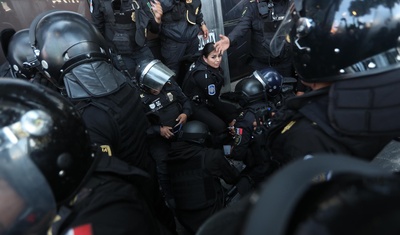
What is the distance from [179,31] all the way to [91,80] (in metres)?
3.02

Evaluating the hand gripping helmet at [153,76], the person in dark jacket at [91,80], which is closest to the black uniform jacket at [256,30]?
the hand gripping helmet at [153,76]

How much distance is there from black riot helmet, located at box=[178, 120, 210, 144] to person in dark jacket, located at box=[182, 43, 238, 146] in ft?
2.78

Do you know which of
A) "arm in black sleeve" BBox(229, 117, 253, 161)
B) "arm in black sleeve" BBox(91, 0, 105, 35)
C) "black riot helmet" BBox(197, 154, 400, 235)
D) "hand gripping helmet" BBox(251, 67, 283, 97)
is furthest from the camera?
"arm in black sleeve" BBox(91, 0, 105, 35)

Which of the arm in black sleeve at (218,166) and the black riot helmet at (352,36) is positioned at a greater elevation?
the black riot helmet at (352,36)

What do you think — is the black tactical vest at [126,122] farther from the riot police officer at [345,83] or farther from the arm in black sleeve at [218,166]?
the riot police officer at [345,83]

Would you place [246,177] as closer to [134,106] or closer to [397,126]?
[134,106]

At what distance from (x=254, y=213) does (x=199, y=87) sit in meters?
3.45

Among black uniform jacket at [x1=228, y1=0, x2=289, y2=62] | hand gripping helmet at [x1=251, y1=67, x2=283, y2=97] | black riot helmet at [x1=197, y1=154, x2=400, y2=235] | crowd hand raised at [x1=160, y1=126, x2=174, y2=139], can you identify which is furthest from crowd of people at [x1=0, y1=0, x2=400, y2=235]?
black uniform jacket at [x1=228, y1=0, x2=289, y2=62]

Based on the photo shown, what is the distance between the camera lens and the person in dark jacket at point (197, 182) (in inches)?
86.5

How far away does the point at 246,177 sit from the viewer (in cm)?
233

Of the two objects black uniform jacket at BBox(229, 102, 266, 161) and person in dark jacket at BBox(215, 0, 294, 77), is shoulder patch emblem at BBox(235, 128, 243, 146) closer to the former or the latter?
black uniform jacket at BBox(229, 102, 266, 161)

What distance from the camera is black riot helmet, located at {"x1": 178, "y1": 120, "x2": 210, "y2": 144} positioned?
273 centimetres

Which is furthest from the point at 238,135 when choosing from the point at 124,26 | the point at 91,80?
the point at 124,26

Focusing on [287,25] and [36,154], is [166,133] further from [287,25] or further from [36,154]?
[36,154]
